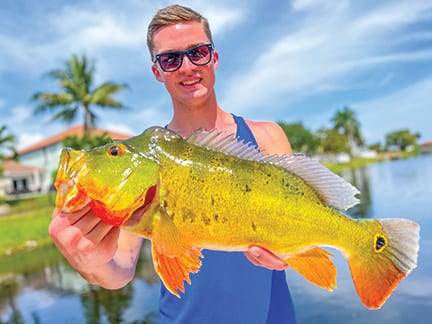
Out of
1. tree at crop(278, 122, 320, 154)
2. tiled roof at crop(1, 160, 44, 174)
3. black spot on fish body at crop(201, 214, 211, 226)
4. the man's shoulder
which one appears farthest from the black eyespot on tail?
tree at crop(278, 122, 320, 154)

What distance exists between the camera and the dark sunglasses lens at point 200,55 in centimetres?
216

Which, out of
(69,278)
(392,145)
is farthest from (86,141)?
(392,145)

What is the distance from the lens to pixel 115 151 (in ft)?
5.44

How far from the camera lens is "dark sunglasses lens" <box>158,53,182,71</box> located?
7.06ft

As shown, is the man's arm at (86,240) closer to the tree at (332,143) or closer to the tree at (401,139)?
the tree at (332,143)

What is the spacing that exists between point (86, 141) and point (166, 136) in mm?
25569

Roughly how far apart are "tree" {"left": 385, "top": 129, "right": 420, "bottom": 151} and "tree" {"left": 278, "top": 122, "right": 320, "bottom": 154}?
7527cm

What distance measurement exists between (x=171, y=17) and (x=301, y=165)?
41.9 inches

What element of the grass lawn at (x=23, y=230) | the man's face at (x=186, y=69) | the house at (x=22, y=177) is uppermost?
the man's face at (x=186, y=69)

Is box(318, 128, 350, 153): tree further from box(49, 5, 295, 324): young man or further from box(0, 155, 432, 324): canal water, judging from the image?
box(49, 5, 295, 324): young man

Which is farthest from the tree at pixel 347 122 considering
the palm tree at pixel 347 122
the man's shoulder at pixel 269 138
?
the man's shoulder at pixel 269 138

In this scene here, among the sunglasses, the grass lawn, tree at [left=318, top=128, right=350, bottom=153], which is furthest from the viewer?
tree at [left=318, top=128, right=350, bottom=153]

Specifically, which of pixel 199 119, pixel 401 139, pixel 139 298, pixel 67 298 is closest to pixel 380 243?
pixel 199 119

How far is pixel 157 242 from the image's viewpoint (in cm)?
158
